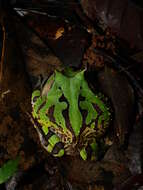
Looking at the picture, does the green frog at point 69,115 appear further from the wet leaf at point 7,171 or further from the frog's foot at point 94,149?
the wet leaf at point 7,171

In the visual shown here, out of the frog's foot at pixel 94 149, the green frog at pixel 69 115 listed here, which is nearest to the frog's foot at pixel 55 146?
the green frog at pixel 69 115

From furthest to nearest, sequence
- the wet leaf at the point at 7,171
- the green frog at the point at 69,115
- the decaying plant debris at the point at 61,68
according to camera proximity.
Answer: the decaying plant debris at the point at 61,68 → the green frog at the point at 69,115 → the wet leaf at the point at 7,171

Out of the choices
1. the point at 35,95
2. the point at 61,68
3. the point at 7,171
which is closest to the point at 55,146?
the point at 35,95

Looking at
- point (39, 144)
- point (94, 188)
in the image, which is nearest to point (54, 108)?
point (39, 144)

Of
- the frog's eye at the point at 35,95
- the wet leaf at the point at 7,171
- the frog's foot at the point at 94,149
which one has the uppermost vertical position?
the frog's eye at the point at 35,95

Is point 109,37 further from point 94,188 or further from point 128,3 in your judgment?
point 94,188

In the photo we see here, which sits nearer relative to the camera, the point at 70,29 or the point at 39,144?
the point at 39,144

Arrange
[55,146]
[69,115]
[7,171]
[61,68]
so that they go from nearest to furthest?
[7,171] < [69,115] < [55,146] < [61,68]

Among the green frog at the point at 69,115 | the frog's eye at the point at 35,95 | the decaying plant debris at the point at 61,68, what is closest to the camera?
the green frog at the point at 69,115

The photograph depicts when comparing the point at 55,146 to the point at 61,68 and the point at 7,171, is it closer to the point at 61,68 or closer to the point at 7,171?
the point at 7,171
